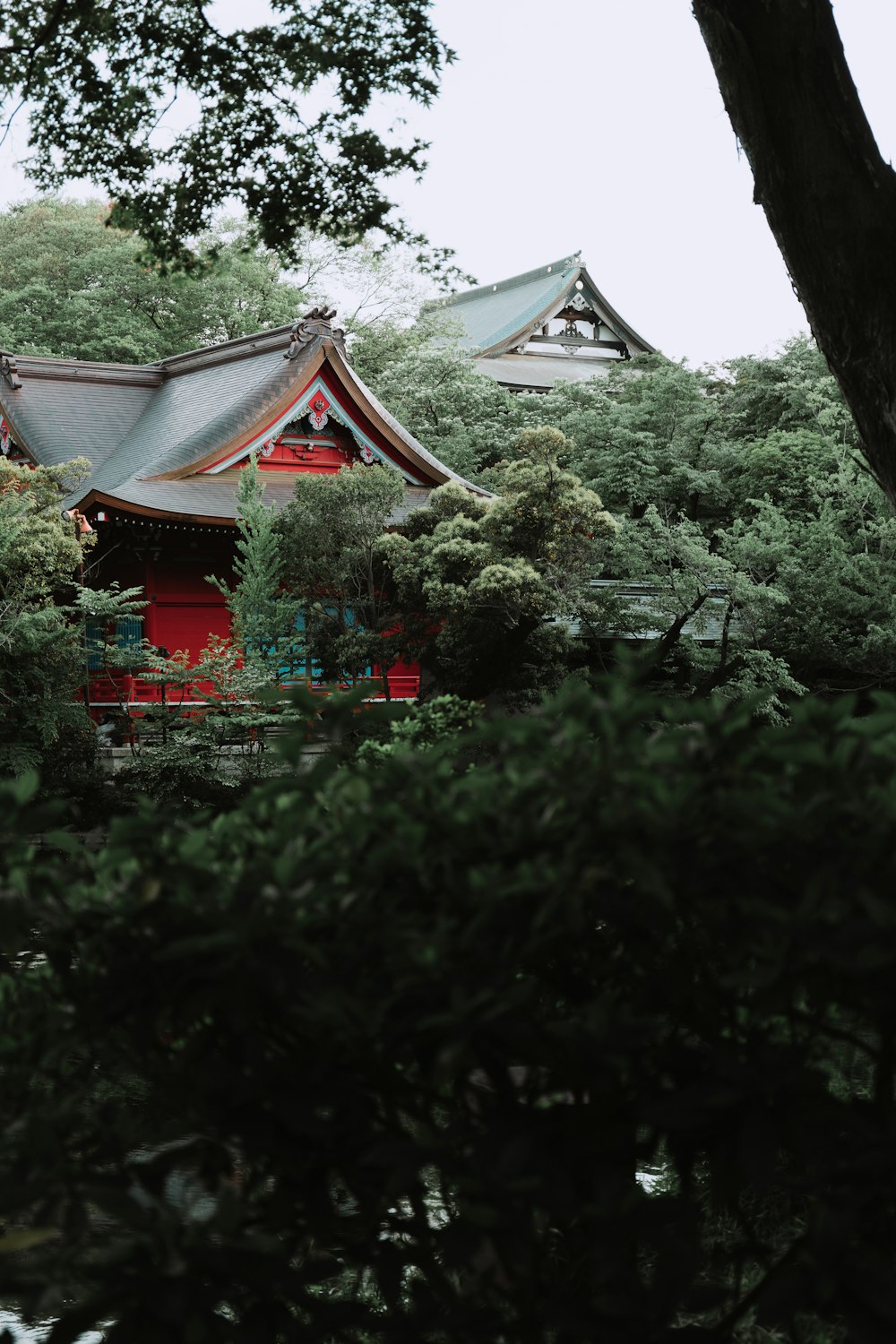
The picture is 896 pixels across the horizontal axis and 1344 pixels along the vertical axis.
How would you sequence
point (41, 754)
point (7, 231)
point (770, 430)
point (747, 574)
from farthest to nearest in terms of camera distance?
1. point (7, 231)
2. point (770, 430)
3. point (747, 574)
4. point (41, 754)

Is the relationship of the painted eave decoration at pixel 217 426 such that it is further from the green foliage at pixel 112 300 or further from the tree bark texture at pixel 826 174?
the tree bark texture at pixel 826 174

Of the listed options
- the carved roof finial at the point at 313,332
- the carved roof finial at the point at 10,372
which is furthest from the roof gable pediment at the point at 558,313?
the carved roof finial at the point at 10,372

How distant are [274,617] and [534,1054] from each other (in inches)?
545

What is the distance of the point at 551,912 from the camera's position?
1374mm

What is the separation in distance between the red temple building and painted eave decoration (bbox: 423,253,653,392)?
11.1 meters

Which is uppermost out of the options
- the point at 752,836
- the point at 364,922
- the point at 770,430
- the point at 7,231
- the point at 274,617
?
the point at 7,231

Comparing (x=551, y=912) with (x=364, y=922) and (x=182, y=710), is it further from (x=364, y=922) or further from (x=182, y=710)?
(x=182, y=710)

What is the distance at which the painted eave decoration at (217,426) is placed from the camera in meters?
17.6

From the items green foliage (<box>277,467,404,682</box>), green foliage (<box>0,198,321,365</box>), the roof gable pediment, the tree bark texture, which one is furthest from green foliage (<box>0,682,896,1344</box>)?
the roof gable pediment

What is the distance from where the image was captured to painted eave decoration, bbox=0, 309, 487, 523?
1764 cm

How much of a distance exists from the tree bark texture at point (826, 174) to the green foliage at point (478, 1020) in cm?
278

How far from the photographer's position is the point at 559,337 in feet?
103

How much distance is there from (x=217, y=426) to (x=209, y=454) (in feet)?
2.65

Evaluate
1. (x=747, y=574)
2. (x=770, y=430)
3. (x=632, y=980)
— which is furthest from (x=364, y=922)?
(x=770, y=430)
